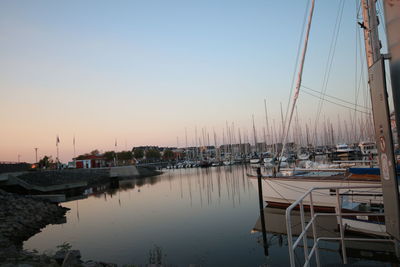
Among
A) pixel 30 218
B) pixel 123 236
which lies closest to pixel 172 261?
pixel 123 236

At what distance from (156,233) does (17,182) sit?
22151mm

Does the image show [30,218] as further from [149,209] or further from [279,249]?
[279,249]

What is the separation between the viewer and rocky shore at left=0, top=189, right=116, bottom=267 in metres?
10.2

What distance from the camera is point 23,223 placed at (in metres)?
19.4

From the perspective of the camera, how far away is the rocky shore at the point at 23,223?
10.2 meters

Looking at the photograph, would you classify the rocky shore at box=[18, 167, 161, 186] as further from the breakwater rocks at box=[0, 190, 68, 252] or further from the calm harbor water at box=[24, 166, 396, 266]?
the calm harbor water at box=[24, 166, 396, 266]

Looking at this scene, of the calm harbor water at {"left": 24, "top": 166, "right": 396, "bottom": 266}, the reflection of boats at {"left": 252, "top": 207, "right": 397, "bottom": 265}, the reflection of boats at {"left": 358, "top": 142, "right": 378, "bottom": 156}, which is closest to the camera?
the reflection of boats at {"left": 252, "top": 207, "right": 397, "bottom": 265}

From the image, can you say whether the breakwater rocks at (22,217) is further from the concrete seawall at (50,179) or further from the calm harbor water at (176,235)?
the concrete seawall at (50,179)

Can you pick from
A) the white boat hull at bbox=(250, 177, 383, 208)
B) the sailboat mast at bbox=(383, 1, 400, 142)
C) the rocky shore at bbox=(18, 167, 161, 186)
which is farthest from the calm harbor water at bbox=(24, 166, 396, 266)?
the rocky shore at bbox=(18, 167, 161, 186)

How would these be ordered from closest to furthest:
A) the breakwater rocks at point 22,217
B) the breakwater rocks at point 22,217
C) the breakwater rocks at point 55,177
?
the breakwater rocks at point 22,217
the breakwater rocks at point 22,217
the breakwater rocks at point 55,177

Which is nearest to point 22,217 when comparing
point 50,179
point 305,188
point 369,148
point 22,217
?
point 22,217

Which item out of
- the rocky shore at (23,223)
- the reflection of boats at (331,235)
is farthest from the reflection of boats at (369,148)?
the rocky shore at (23,223)

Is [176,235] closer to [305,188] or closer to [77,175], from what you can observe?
[305,188]

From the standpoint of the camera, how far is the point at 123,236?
1742 cm
